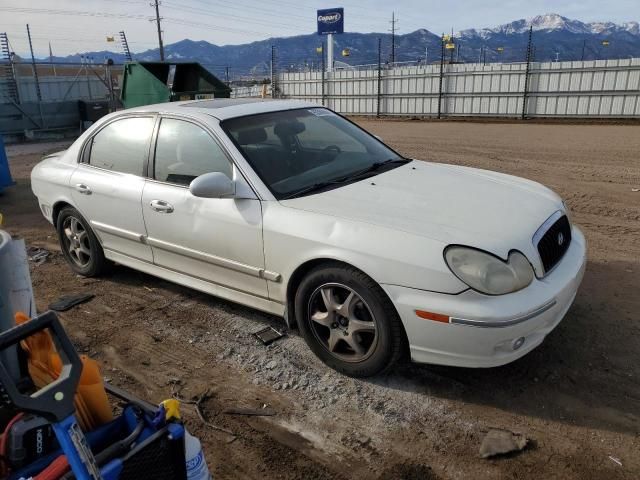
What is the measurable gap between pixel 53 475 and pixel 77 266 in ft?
13.2

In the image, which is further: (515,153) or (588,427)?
(515,153)

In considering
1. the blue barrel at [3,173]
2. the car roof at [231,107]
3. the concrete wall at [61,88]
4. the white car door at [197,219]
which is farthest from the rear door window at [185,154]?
the concrete wall at [61,88]

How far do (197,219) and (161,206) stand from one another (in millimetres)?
393

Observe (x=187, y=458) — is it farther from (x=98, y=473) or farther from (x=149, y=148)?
(x=149, y=148)

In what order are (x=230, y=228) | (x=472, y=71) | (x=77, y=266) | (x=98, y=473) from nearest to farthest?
(x=98, y=473) → (x=230, y=228) → (x=77, y=266) → (x=472, y=71)

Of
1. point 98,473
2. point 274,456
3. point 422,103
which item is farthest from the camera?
point 422,103

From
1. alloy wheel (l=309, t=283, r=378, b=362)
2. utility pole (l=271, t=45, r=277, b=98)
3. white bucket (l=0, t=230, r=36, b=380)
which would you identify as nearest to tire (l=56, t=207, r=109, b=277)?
alloy wheel (l=309, t=283, r=378, b=362)

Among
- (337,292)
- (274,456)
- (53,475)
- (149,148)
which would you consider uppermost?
(149,148)

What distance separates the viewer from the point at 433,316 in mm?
2746

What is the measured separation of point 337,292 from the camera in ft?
10.3

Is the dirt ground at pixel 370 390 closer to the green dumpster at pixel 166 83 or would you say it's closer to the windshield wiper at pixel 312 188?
the windshield wiper at pixel 312 188

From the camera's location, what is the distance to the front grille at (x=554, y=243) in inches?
120

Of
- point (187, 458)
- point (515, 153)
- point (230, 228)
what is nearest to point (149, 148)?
point (230, 228)

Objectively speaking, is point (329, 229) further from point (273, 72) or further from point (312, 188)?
point (273, 72)
